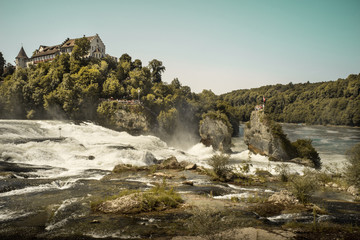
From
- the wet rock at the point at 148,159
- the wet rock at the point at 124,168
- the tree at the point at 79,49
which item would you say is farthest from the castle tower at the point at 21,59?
the wet rock at the point at 124,168

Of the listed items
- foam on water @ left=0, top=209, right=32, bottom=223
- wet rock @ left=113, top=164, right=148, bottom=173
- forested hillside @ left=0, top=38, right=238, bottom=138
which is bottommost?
wet rock @ left=113, top=164, right=148, bottom=173

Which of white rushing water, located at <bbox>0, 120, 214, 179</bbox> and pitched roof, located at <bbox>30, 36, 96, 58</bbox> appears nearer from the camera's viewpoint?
white rushing water, located at <bbox>0, 120, 214, 179</bbox>

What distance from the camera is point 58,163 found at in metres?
33.7

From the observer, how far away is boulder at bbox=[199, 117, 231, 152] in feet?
194

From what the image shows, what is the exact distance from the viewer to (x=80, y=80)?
2547 inches

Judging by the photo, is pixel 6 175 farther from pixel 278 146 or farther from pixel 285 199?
pixel 278 146

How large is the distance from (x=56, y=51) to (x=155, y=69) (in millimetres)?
37730

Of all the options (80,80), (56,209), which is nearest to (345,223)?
(56,209)

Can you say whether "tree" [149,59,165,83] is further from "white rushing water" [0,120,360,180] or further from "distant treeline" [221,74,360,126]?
"distant treeline" [221,74,360,126]

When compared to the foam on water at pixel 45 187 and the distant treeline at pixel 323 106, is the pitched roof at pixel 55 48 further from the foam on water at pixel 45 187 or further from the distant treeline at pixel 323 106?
the distant treeline at pixel 323 106

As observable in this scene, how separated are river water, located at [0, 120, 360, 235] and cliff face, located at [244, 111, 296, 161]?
2110 millimetres

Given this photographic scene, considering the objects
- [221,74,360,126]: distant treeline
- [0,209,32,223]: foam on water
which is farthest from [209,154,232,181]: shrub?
[221,74,360,126]: distant treeline

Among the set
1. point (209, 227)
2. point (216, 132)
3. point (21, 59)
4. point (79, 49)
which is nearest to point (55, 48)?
point (21, 59)

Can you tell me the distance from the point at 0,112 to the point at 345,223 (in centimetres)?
7397
